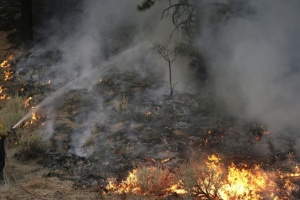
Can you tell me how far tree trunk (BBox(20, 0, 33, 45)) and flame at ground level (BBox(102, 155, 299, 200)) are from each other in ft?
27.6

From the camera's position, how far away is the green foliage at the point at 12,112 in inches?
339

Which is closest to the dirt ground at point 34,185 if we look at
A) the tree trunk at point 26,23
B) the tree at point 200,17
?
the tree at point 200,17

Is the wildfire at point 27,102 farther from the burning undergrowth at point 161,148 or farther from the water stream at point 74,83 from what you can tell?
the burning undergrowth at point 161,148

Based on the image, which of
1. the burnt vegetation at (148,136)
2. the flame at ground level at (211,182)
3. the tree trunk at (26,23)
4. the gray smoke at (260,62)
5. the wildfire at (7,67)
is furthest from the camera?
the tree trunk at (26,23)

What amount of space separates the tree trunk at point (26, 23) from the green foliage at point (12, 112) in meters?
3.94

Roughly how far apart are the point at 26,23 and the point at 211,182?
392 inches

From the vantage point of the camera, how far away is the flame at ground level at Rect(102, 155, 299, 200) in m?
5.83

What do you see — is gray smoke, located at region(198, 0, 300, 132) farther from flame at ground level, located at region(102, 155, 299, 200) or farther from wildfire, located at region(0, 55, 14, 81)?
wildfire, located at region(0, 55, 14, 81)

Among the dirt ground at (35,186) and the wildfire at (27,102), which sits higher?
the wildfire at (27,102)

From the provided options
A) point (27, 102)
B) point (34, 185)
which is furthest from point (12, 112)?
point (34, 185)

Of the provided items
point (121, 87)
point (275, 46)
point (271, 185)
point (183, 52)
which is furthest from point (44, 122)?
point (275, 46)

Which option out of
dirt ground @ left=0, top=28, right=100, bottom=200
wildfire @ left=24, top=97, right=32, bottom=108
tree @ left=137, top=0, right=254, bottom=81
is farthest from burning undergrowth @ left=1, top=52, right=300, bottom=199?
tree @ left=137, top=0, right=254, bottom=81

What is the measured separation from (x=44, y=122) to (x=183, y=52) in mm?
4512

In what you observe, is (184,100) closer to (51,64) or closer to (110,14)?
(51,64)
